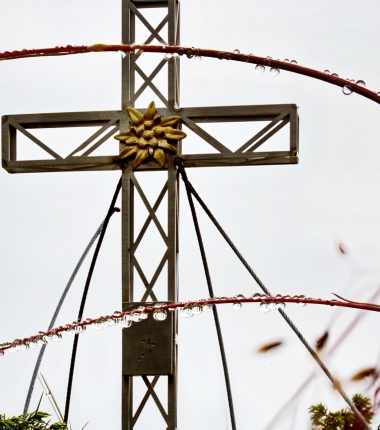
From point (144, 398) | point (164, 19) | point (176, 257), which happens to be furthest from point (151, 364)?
point (164, 19)

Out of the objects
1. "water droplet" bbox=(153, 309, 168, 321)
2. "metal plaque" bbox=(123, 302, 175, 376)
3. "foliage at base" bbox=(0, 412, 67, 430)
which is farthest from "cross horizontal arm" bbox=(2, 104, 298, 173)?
"water droplet" bbox=(153, 309, 168, 321)

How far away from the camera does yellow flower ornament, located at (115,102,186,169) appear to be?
3494 mm

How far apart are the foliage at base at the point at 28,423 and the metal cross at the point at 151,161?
→ 64.1 inches

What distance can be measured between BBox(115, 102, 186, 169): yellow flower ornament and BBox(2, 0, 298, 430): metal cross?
0.14ft

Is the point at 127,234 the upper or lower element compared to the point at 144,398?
upper

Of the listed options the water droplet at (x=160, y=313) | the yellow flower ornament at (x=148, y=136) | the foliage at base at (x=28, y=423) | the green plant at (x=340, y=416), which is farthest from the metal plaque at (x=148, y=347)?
the green plant at (x=340, y=416)

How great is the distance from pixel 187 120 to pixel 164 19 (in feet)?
1.37

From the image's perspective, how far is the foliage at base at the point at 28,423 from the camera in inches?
62.0

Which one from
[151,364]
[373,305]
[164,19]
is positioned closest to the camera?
[373,305]

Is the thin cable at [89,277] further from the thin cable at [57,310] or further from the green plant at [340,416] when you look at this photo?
the green plant at [340,416]

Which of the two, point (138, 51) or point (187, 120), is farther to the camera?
point (187, 120)

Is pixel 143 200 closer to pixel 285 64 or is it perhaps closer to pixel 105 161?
pixel 105 161

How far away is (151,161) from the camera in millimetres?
3520

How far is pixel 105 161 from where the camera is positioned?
11.7 feet
